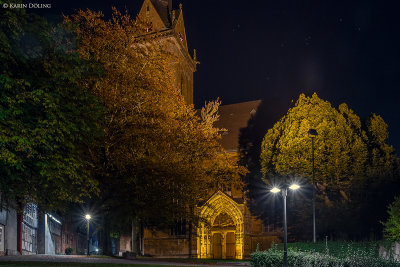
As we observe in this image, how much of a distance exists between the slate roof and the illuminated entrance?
6458 millimetres

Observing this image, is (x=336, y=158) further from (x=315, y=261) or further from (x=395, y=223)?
(x=315, y=261)

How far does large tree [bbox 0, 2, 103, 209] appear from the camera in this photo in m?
14.3

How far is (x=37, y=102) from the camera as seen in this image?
48.6 feet

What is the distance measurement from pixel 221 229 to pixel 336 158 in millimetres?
16414

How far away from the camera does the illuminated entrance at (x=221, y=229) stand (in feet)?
144

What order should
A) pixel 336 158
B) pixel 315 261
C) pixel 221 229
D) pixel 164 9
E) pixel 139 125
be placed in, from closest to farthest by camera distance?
pixel 315 261, pixel 139 125, pixel 336 158, pixel 221 229, pixel 164 9

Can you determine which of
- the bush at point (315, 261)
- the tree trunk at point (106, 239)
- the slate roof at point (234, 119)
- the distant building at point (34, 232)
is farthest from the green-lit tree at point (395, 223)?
the slate roof at point (234, 119)

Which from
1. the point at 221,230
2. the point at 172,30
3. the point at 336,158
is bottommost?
the point at 221,230

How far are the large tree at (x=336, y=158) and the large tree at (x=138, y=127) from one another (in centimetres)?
1080

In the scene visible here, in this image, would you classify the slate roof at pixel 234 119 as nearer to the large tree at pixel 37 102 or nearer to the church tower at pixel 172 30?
the church tower at pixel 172 30

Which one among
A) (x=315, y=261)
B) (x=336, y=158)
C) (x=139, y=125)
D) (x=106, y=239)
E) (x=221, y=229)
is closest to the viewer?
(x=315, y=261)

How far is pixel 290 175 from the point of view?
34688 millimetres

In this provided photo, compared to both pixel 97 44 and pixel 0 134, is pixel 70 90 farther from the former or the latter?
pixel 97 44

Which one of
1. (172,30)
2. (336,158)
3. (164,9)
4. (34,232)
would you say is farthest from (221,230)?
(164,9)
